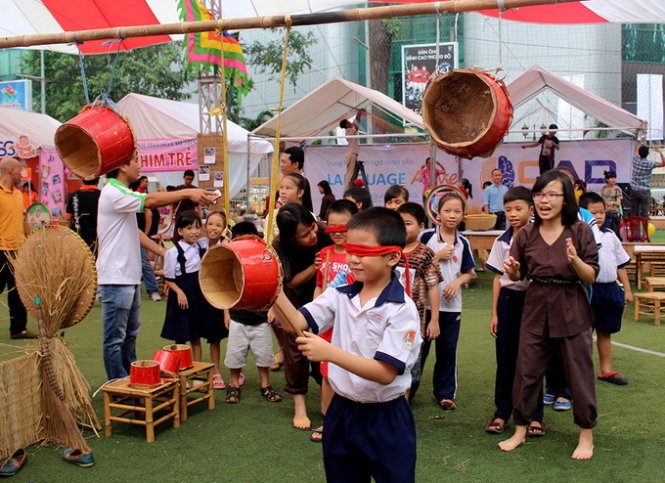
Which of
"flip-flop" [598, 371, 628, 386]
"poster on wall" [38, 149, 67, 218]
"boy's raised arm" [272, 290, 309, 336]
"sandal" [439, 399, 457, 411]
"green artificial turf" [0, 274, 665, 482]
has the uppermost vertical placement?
"poster on wall" [38, 149, 67, 218]

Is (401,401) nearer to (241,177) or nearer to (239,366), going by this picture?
(239,366)

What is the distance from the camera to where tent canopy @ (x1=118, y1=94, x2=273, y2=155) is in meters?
13.7

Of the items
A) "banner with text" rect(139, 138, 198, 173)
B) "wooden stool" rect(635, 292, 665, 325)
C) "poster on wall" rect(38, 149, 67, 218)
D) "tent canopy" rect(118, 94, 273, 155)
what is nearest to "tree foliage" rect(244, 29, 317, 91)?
"tent canopy" rect(118, 94, 273, 155)

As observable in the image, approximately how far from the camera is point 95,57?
22.5 metres

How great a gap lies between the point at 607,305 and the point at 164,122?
10.8 meters

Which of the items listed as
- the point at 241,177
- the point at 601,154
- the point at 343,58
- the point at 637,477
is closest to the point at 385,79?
the point at 241,177

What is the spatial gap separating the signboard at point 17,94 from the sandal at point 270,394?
21733 millimetres

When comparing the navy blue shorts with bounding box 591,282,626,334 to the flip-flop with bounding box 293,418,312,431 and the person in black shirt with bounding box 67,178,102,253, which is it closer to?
the flip-flop with bounding box 293,418,312,431

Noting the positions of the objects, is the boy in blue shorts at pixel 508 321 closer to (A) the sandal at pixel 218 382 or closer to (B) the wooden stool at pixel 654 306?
(A) the sandal at pixel 218 382

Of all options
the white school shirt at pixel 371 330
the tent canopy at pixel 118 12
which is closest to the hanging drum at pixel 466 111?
the white school shirt at pixel 371 330

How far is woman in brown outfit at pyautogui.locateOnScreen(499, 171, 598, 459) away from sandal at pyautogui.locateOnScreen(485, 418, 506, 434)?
0.38 meters

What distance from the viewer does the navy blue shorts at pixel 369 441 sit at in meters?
2.27

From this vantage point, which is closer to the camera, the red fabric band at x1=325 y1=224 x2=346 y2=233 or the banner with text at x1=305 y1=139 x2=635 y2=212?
the red fabric band at x1=325 y1=224 x2=346 y2=233

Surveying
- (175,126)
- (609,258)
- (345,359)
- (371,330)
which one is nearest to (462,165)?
(175,126)
